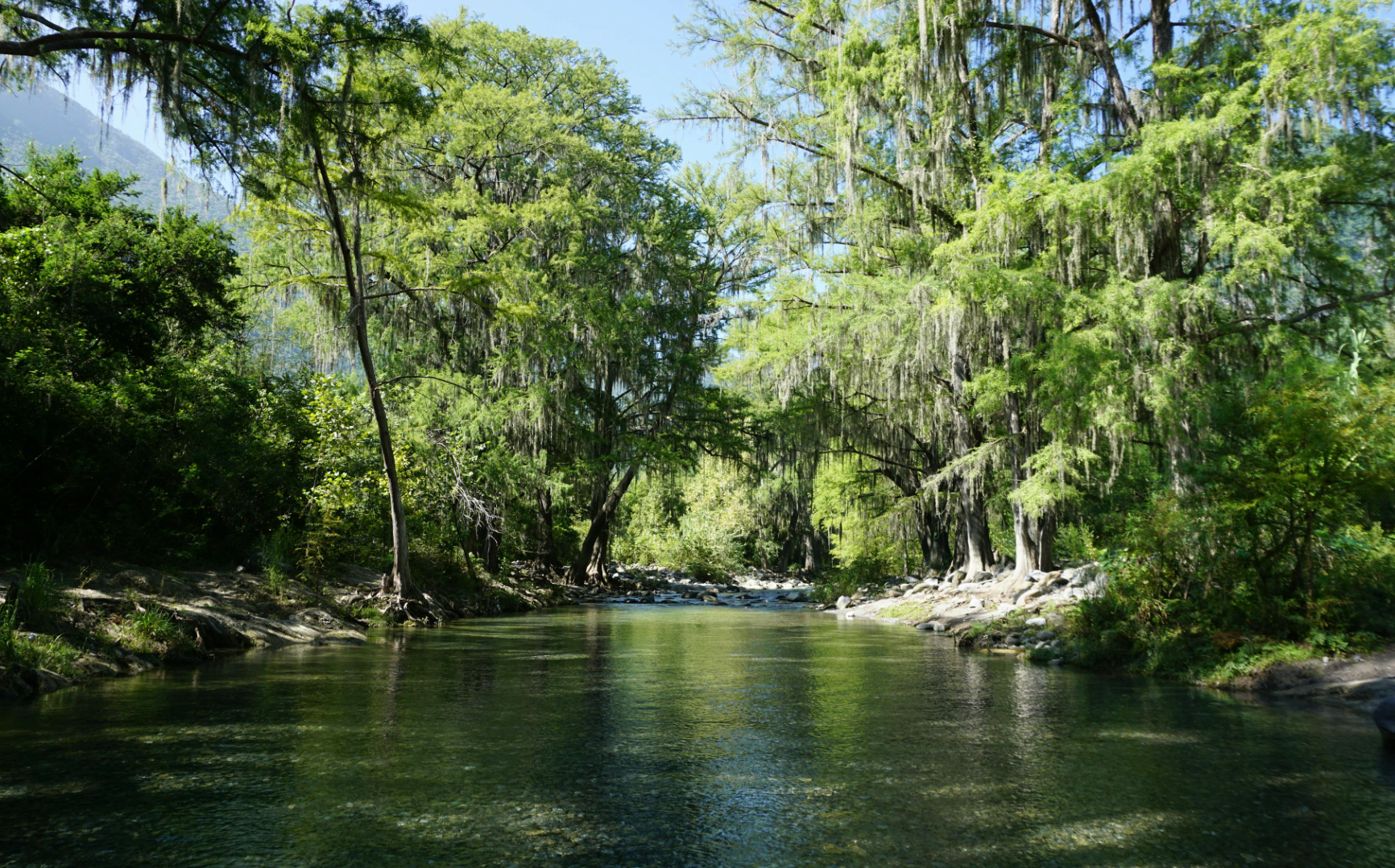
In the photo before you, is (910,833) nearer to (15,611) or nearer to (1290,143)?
(15,611)

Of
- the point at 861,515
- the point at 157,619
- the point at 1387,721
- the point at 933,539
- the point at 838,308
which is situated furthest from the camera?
the point at 861,515

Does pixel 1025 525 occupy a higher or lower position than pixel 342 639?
higher

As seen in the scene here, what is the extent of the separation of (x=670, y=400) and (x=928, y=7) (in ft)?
51.5

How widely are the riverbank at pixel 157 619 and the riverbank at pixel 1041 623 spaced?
9.58 m

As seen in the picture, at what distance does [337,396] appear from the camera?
733 inches

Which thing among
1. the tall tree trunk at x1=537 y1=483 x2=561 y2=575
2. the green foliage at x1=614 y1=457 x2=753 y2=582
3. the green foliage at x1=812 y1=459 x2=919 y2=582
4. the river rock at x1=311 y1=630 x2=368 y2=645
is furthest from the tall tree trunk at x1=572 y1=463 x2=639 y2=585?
the river rock at x1=311 y1=630 x2=368 y2=645

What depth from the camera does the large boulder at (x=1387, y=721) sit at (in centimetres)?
599

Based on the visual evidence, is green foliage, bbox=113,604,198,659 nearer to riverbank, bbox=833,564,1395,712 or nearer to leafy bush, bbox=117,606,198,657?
leafy bush, bbox=117,606,198,657

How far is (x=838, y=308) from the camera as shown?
19469 millimetres

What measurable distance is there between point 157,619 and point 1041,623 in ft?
38.3

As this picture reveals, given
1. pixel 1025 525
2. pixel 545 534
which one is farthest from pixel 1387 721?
pixel 545 534

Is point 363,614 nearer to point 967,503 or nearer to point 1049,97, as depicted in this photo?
point 967,503

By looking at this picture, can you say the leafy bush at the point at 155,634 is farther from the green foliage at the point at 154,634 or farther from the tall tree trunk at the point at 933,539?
the tall tree trunk at the point at 933,539

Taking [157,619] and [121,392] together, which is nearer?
[157,619]
